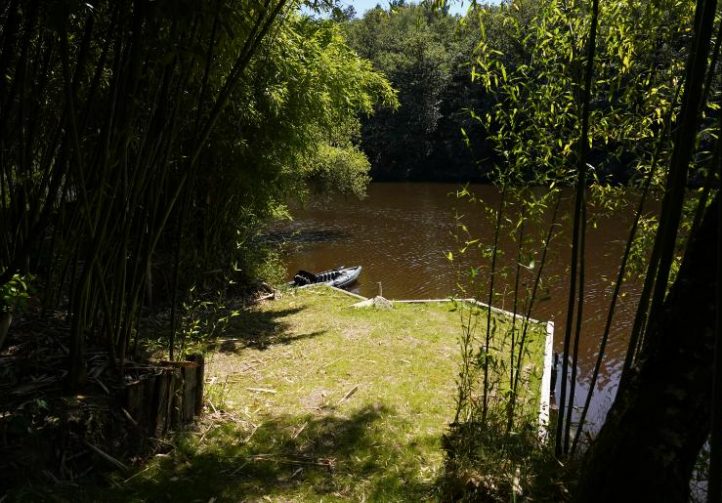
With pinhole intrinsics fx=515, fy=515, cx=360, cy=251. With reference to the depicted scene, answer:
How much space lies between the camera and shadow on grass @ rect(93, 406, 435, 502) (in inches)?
102

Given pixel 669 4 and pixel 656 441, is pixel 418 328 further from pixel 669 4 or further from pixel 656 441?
pixel 656 441

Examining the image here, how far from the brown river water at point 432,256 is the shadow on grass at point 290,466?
131 cm

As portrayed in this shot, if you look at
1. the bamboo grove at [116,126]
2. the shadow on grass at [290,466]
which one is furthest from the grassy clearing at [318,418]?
the bamboo grove at [116,126]

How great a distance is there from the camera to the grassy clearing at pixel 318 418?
8.75 feet

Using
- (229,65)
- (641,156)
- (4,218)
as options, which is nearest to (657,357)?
(641,156)

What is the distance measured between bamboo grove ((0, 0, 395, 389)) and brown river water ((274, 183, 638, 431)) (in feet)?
7.00

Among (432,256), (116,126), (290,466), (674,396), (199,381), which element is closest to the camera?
(674,396)

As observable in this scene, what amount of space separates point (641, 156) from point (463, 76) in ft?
103

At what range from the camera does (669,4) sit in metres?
2.45

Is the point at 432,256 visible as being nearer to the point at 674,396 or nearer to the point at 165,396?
the point at 165,396

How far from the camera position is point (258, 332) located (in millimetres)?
5797

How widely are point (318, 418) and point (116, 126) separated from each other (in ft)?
7.29

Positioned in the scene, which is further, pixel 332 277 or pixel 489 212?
pixel 332 277

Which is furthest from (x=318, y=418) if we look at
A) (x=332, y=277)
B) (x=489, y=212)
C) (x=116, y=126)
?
(x=332, y=277)
